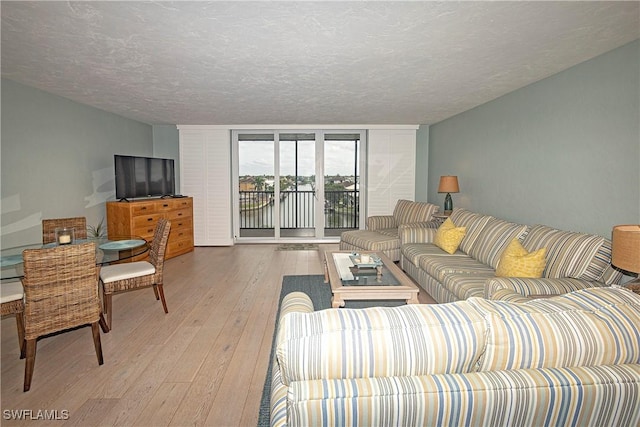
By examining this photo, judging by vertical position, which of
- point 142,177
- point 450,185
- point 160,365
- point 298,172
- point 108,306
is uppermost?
point 298,172

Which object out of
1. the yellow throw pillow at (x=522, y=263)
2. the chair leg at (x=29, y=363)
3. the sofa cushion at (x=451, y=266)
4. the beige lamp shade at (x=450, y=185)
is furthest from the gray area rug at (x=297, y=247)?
the chair leg at (x=29, y=363)

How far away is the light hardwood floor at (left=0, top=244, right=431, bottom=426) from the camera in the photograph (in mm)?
2227

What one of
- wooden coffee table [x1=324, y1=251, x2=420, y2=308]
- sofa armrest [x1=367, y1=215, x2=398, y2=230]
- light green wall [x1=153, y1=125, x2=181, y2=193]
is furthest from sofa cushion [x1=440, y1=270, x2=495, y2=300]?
light green wall [x1=153, y1=125, x2=181, y2=193]

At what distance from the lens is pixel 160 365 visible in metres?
2.75

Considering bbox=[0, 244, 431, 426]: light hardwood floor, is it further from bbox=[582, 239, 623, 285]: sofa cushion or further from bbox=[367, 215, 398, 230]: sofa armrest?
bbox=[367, 215, 398, 230]: sofa armrest

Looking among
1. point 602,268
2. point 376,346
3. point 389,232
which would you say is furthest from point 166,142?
point 376,346

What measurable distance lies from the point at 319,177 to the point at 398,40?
4.92 meters

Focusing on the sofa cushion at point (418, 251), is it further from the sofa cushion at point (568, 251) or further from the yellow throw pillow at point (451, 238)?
the sofa cushion at point (568, 251)

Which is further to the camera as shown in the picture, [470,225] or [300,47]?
[470,225]

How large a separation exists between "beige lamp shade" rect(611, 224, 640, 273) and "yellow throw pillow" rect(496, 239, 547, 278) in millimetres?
898

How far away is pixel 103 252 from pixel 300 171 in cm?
473

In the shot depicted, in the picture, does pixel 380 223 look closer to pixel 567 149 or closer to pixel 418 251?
pixel 418 251

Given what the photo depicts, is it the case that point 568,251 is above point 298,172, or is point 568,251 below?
below

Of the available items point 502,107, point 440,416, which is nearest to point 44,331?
point 440,416
